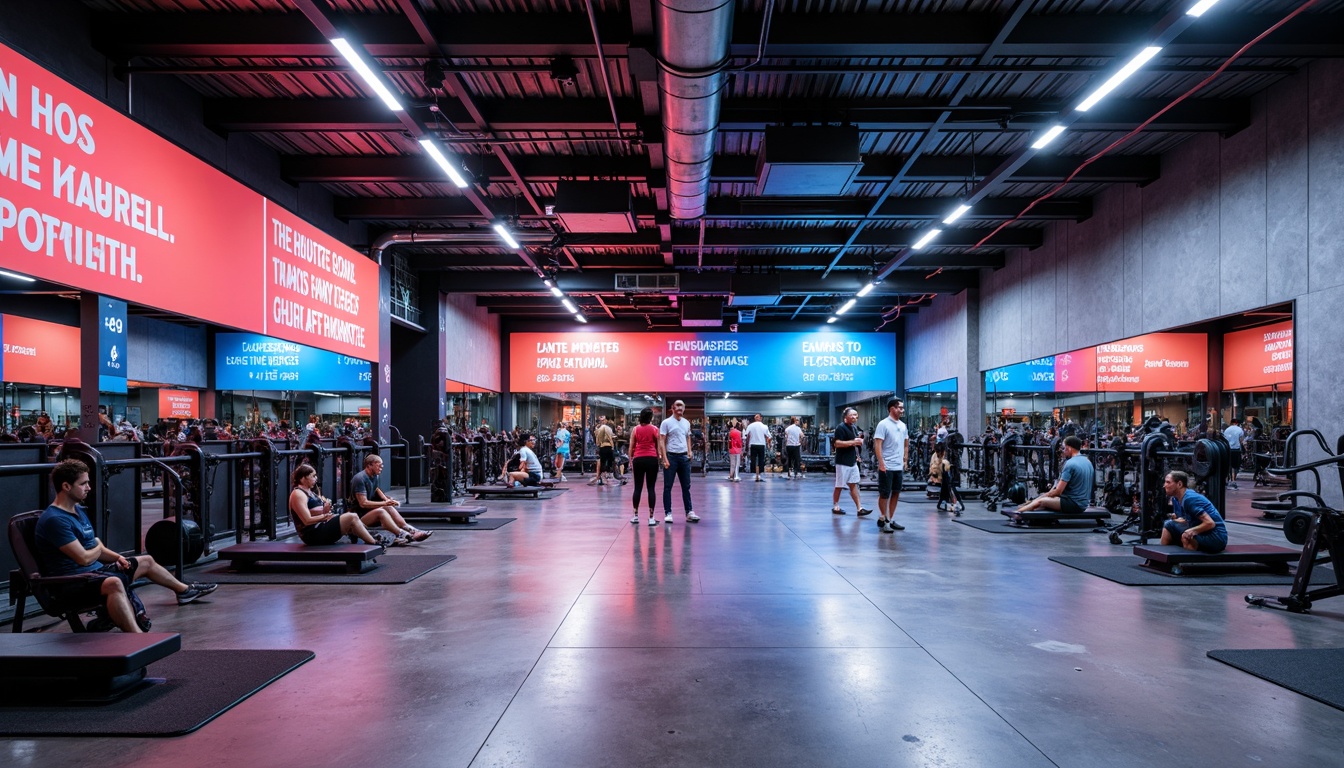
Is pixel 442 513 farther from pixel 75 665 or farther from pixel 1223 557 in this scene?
pixel 1223 557

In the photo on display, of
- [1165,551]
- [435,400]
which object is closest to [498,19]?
[1165,551]

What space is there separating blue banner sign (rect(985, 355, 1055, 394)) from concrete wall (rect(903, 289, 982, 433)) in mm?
353

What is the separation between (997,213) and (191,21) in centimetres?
1199

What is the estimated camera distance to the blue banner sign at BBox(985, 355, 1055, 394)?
1644cm

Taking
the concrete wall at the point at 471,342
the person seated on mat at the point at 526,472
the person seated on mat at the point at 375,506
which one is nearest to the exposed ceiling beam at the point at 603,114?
the person seated on mat at the point at 375,506

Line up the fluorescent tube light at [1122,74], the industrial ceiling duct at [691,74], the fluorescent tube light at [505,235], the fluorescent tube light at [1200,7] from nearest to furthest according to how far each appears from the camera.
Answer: the industrial ceiling duct at [691,74] → the fluorescent tube light at [1200,7] → the fluorescent tube light at [1122,74] → the fluorescent tube light at [505,235]

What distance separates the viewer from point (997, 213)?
1276 cm

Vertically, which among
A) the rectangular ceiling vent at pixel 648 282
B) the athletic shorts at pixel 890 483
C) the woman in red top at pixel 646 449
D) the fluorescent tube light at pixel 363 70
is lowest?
the athletic shorts at pixel 890 483

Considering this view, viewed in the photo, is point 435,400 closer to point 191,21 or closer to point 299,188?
point 299,188

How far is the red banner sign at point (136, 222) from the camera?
19.5ft

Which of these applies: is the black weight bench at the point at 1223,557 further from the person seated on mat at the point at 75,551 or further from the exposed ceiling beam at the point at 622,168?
the person seated on mat at the point at 75,551

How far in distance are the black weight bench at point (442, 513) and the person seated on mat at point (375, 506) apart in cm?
128

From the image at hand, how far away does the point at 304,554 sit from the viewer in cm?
651

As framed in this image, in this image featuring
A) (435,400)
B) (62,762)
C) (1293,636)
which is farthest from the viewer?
(435,400)
